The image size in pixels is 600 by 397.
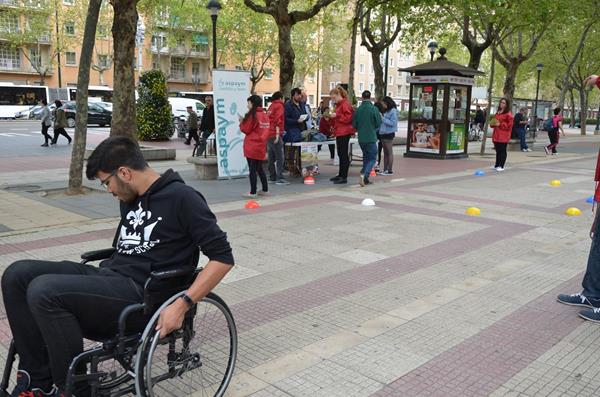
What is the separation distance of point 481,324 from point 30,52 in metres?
58.3

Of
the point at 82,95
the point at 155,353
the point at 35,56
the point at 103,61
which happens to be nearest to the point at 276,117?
the point at 82,95

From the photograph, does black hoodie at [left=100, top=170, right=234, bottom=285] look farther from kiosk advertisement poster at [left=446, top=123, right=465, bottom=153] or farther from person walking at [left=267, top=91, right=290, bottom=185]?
kiosk advertisement poster at [left=446, top=123, right=465, bottom=153]

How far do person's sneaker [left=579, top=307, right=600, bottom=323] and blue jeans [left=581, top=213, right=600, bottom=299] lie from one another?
15cm

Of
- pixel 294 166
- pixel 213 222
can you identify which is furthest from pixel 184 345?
pixel 294 166

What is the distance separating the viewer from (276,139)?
1065cm

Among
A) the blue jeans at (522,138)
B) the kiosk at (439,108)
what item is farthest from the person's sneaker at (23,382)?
the blue jeans at (522,138)

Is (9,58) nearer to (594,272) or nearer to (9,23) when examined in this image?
(9,23)

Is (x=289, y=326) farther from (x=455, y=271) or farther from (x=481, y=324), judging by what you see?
(x=455, y=271)

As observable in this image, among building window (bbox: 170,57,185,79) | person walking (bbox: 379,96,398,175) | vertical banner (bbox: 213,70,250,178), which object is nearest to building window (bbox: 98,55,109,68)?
building window (bbox: 170,57,185,79)

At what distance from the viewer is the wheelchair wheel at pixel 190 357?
8.18ft

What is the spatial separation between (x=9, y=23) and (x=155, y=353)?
177ft

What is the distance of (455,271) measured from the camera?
549cm

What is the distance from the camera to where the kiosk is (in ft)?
52.5

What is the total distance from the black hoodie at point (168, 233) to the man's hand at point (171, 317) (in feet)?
0.76
